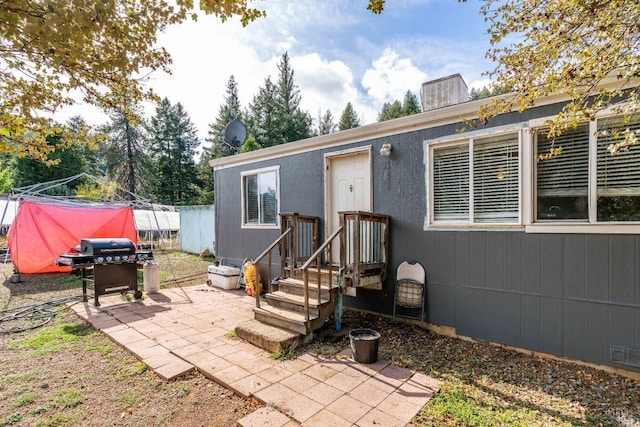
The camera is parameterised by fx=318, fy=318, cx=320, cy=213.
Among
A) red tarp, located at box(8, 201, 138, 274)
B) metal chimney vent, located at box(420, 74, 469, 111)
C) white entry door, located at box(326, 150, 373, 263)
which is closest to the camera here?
metal chimney vent, located at box(420, 74, 469, 111)

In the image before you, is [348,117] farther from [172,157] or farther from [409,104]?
[172,157]

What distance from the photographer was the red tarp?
8.14 metres

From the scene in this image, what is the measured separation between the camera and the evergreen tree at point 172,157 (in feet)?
88.9

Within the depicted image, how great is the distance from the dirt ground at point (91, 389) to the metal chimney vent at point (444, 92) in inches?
199

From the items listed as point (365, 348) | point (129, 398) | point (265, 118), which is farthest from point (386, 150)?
point (265, 118)

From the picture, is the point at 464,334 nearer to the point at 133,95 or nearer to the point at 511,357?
the point at 511,357

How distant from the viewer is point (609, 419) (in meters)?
2.56

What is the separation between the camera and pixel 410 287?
4.65 meters

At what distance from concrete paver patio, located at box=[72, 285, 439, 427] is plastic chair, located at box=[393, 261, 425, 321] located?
4.08 feet

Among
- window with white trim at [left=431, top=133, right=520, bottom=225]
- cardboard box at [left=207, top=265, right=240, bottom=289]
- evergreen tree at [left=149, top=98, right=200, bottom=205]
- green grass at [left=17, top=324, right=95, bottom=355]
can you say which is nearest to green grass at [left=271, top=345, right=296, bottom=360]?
window with white trim at [left=431, top=133, right=520, bottom=225]

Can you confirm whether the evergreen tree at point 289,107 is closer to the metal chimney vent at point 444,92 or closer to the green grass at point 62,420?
the metal chimney vent at point 444,92

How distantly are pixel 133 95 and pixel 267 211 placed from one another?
3906 mm

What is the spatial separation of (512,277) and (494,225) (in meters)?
0.66

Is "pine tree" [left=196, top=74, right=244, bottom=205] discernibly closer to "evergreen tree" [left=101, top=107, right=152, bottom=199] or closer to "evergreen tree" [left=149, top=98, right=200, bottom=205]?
"evergreen tree" [left=149, top=98, right=200, bottom=205]
